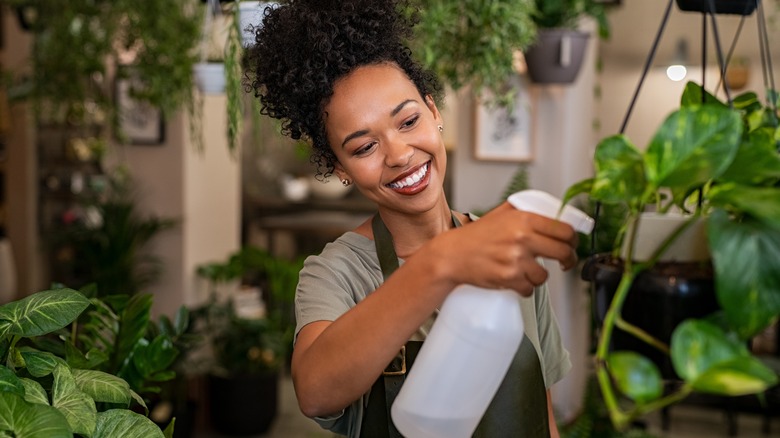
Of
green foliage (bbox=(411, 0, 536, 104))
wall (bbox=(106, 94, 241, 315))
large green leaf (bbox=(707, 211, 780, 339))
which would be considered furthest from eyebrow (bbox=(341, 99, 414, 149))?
wall (bbox=(106, 94, 241, 315))

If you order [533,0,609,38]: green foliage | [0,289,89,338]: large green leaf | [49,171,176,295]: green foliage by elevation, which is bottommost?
[49,171,176,295]: green foliage

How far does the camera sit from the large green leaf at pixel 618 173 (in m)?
0.77

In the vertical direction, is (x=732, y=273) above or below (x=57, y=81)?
below

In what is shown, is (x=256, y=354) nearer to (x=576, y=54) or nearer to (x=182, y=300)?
(x=182, y=300)

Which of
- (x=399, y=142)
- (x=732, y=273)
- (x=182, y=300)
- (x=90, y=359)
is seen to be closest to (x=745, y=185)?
(x=732, y=273)

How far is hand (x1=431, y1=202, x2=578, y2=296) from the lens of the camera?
0.87 m

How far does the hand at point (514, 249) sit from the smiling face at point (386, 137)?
1.28 feet

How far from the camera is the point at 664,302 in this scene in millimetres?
827

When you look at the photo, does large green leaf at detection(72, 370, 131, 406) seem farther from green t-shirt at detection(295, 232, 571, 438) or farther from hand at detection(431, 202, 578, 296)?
hand at detection(431, 202, 578, 296)

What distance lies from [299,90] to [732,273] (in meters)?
0.81

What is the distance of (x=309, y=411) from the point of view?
44.4 inches

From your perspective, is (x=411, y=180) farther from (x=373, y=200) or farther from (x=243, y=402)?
(x=243, y=402)

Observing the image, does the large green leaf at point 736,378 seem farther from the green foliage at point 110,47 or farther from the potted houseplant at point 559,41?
the green foliage at point 110,47

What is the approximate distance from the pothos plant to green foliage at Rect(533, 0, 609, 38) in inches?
128
